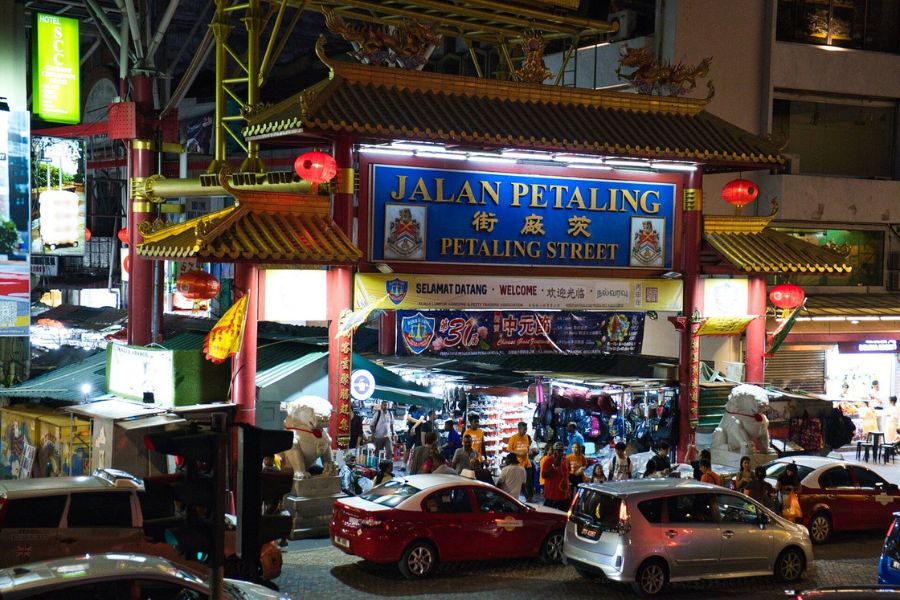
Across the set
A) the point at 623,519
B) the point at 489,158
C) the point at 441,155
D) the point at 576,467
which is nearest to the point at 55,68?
the point at 441,155

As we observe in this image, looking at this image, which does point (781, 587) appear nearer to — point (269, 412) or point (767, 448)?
point (767, 448)

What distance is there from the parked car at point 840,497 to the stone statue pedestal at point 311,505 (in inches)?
304

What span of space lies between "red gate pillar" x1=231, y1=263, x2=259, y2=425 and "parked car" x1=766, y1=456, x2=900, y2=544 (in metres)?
9.14

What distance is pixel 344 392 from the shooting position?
18453 mm

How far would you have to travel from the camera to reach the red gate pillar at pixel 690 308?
2164 centimetres

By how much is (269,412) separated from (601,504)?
7130 millimetres

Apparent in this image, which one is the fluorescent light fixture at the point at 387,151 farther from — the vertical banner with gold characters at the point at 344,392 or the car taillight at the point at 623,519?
the car taillight at the point at 623,519

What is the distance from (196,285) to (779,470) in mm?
10578

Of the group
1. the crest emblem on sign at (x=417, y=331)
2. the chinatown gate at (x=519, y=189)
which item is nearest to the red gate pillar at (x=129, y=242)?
the chinatown gate at (x=519, y=189)

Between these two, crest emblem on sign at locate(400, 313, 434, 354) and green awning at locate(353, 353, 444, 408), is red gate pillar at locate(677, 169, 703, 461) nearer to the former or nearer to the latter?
green awning at locate(353, 353, 444, 408)

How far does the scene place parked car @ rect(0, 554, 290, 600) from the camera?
9656mm

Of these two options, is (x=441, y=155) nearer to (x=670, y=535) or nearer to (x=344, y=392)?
(x=344, y=392)

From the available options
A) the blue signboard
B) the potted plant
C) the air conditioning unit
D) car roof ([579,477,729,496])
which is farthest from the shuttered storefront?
the potted plant

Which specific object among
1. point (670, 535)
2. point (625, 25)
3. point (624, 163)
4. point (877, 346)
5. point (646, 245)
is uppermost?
point (625, 25)
